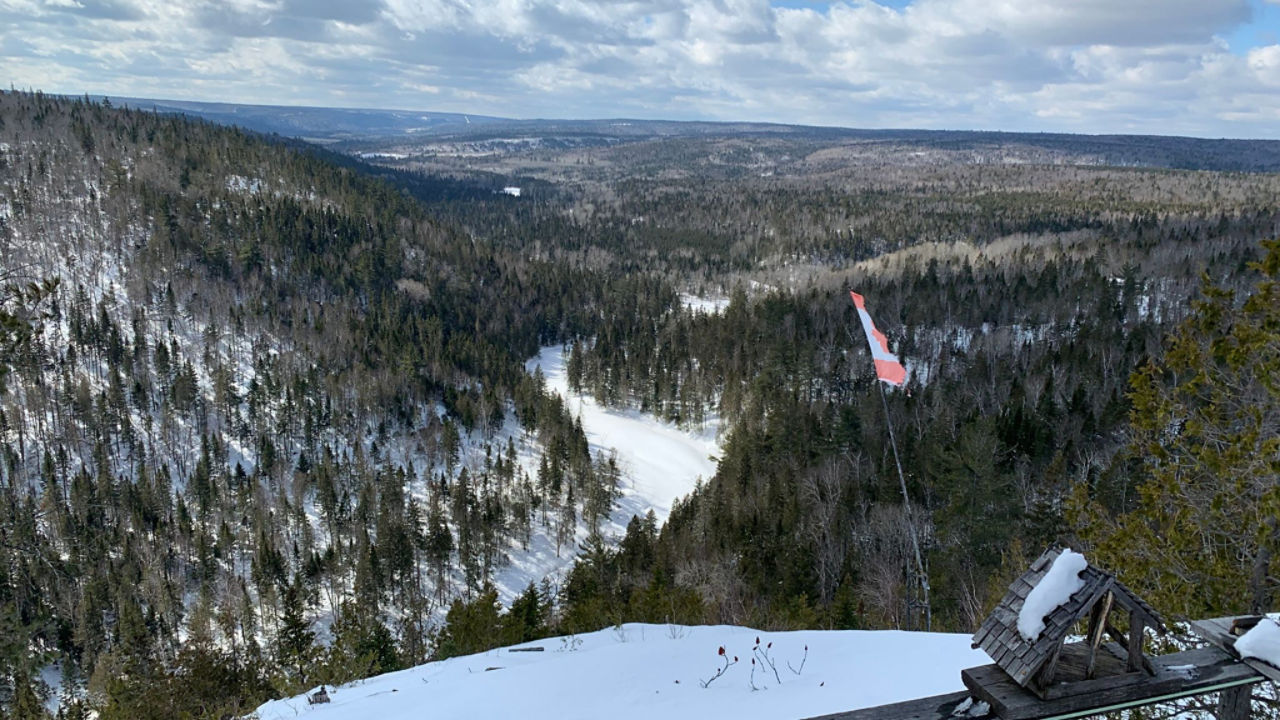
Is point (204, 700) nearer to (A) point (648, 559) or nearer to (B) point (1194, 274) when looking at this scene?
(A) point (648, 559)

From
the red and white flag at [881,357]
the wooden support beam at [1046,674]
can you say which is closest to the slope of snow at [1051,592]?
the wooden support beam at [1046,674]

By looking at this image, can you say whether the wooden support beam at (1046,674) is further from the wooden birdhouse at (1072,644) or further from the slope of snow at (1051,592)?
the slope of snow at (1051,592)

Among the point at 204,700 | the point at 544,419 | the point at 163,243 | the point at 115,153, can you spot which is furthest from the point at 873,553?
the point at 115,153

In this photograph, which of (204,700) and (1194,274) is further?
(1194,274)

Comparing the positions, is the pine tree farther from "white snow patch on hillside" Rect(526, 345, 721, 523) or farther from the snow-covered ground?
"white snow patch on hillside" Rect(526, 345, 721, 523)

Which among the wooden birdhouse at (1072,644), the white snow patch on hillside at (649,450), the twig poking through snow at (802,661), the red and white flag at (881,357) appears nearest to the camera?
the wooden birdhouse at (1072,644)

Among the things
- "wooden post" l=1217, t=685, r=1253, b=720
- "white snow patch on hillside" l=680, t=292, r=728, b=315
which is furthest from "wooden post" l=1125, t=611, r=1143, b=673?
"white snow patch on hillside" l=680, t=292, r=728, b=315
